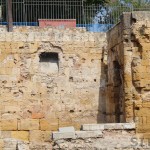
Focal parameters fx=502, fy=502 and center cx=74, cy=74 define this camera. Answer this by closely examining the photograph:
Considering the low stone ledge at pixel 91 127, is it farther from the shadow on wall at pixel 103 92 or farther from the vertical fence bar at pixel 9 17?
the vertical fence bar at pixel 9 17

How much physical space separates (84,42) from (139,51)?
2615mm

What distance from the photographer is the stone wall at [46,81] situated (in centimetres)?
1584

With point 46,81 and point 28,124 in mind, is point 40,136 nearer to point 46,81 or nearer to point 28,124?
point 28,124

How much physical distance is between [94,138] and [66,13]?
9.17 metres

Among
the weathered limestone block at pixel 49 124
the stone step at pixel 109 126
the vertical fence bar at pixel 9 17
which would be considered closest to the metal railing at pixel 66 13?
the vertical fence bar at pixel 9 17

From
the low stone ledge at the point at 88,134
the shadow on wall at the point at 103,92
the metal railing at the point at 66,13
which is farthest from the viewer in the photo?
the metal railing at the point at 66,13

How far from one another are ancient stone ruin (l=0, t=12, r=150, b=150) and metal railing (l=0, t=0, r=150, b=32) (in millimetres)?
1474

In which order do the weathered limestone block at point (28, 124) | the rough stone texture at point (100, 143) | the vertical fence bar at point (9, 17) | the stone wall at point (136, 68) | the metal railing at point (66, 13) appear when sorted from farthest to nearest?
1. the metal railing at point (66, 13)
2. the vertical fence bar at point (9, 17)
3. the weathered limestone block at point (28, 124)
4. the stone wall at point (136, 68)
5. the rough stone texture at point (100, 143)

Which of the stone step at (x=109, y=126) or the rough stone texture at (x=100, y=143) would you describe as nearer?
the rough stone texture at (x=100, y=143)

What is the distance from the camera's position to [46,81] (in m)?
16.2

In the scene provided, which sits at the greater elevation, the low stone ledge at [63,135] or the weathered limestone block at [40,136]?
the low stone ledge at [63,135]

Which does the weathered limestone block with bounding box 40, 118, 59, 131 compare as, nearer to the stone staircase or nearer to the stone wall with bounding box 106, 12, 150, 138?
the stone wall with bounding box 106, 12, 150, 138

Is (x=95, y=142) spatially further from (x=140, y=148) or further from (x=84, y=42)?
(x=84, y=42)

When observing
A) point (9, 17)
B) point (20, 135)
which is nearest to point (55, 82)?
point (20, 135)
